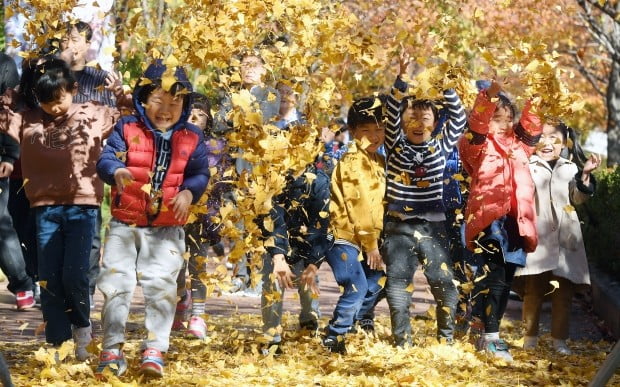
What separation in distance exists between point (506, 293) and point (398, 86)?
1.58 metres

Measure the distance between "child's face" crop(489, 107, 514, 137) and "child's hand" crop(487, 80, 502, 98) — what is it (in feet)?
2.40

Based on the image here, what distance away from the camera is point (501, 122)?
26.4ft

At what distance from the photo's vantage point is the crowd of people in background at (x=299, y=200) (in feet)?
21.2

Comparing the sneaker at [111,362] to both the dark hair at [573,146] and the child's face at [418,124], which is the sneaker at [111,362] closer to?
the child's face at [418,124]

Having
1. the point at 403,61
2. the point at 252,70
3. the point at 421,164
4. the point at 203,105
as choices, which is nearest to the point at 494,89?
the point at 403,61

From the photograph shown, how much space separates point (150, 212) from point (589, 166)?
3.15m

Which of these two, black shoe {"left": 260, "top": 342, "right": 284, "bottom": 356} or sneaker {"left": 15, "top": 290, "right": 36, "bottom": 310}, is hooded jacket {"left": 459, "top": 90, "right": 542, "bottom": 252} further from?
sneaker {"left": 15, "top": 290, "right": 36, "bottom": 310}

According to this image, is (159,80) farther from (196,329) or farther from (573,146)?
(573,146)

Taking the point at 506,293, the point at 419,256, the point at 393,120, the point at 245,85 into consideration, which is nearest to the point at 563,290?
the point at 506,293

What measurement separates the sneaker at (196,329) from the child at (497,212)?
1866 millimetres

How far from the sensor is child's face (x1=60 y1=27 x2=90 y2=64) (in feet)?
26.2

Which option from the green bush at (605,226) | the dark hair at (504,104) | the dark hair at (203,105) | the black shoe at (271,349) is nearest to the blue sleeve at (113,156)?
the black shoe at (271,349)

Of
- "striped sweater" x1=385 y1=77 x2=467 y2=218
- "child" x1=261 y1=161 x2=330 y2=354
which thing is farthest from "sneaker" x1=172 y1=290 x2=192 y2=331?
"striped sweater" x1=385 y1=77 x2=467 y2=218

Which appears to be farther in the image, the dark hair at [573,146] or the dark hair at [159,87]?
the dark hair at [573,146]
